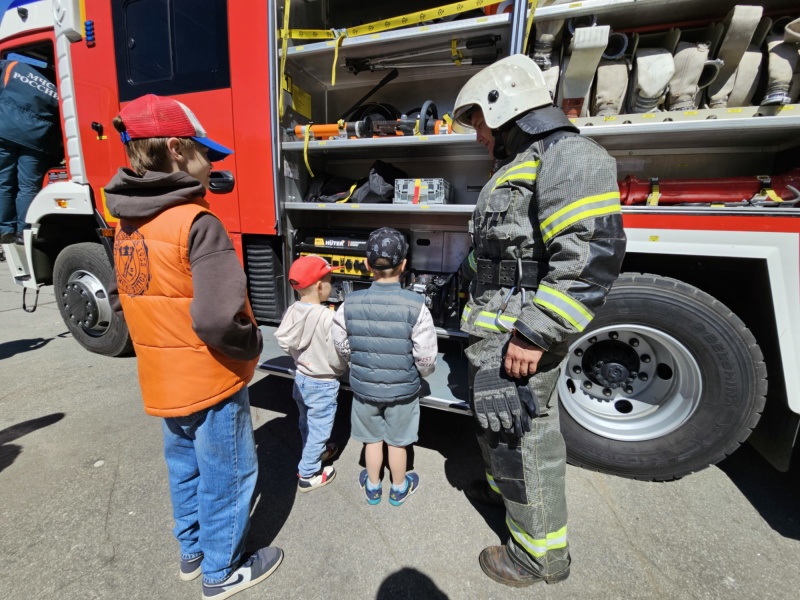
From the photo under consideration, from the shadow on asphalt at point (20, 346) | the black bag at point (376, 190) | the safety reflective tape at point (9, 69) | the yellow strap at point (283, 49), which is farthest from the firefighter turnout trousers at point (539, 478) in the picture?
the shadow on asphalt at point (20, 346)

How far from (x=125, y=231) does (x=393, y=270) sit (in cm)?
111

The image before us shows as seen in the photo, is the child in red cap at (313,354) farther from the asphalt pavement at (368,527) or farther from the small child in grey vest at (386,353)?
the asphalt pavement at (368,527)

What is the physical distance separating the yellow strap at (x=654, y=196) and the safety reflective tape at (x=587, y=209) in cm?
102

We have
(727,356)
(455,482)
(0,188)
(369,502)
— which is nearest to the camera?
(727,356)

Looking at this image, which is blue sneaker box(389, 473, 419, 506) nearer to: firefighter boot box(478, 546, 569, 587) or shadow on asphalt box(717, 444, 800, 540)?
firefighter boot box(478, 546, 569, 587)

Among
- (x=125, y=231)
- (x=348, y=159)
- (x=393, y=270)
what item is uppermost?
(x=348, y=159)

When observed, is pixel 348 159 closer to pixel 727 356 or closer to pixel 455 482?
pixel 455 482

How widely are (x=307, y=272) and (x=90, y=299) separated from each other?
2937mm

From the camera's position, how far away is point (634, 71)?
2.10m

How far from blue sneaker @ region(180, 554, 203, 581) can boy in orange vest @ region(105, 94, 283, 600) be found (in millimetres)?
119

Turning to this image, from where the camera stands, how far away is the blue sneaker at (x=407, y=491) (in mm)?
2018

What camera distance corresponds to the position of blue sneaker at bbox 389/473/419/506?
6.62 ft

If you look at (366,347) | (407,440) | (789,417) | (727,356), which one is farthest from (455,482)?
(789,417)

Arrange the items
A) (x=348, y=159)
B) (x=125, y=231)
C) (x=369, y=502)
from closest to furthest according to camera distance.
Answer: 1. (x=125, y=231)
2. (x=369, y=502)
3. (x=348, y=159)
